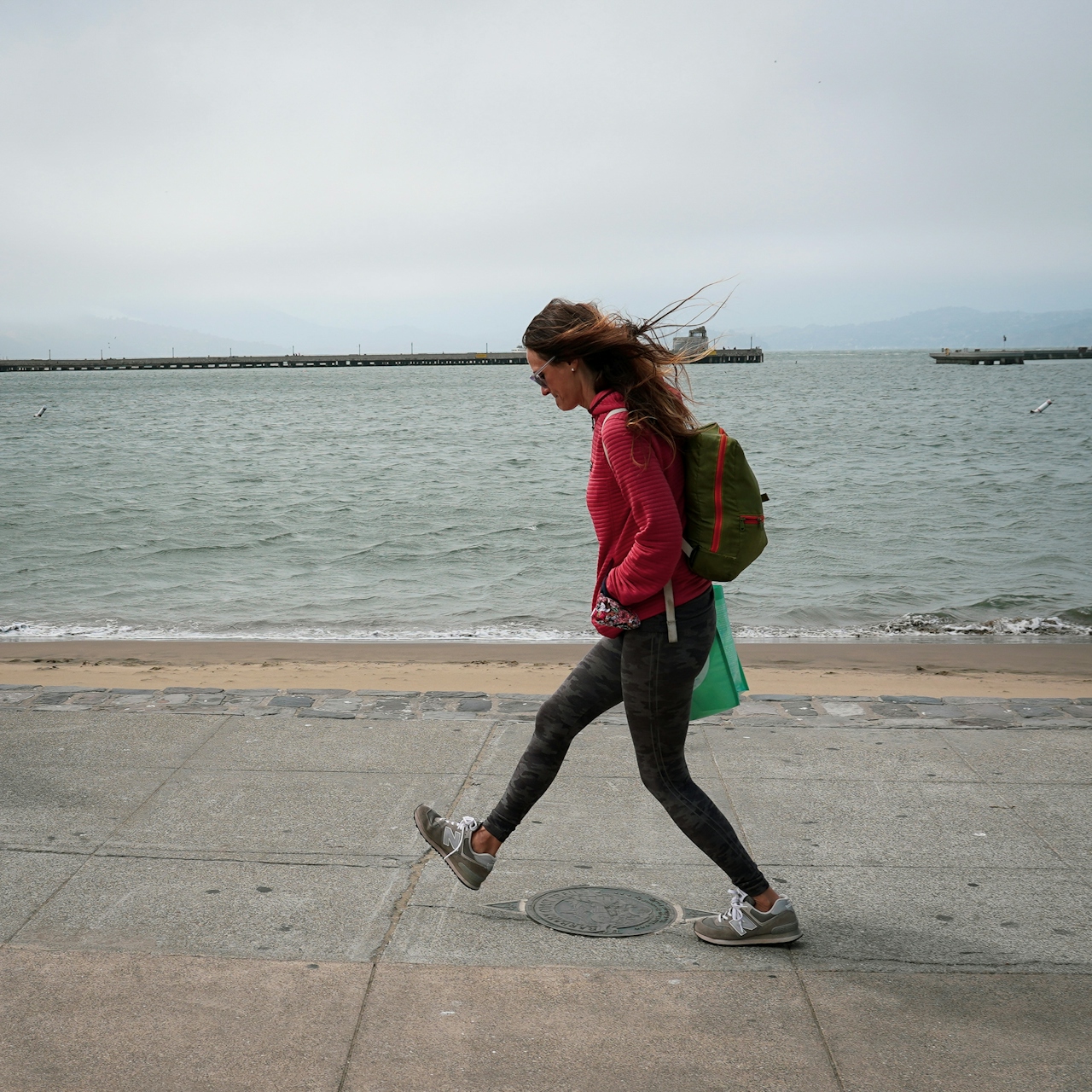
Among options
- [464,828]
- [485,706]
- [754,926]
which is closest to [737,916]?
[754,926]

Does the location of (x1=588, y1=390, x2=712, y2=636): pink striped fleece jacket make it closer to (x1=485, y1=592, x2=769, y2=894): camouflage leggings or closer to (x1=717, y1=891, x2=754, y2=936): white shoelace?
(x1=485, y1=592, x2=769, y2=894): camouflage leggings

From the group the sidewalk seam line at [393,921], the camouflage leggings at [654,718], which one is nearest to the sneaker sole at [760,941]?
the camouflage leggings at [654,718]

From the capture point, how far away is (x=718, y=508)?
2900mm

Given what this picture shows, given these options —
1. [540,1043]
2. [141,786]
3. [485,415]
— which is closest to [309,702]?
[141,786]

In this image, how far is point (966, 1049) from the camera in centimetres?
264

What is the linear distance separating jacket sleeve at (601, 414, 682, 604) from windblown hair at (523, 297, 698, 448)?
0.08 m

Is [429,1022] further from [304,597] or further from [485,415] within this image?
[485,415]

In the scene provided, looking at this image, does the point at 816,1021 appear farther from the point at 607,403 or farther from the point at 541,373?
the point at 541,373

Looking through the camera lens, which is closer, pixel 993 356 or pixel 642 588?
pixel 642 588

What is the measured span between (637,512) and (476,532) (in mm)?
17365

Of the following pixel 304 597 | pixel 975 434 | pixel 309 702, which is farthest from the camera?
pixel 975 434

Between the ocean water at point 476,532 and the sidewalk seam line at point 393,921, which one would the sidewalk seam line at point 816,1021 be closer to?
the sidewalk seam line at point 393,921

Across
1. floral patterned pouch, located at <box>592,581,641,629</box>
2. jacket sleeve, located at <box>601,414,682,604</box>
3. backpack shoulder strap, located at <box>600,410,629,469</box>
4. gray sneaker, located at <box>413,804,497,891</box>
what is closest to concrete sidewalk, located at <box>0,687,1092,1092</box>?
gray sneaker, located at <box>413,804,497,891</box>

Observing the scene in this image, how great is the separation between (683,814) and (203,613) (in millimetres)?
10904
